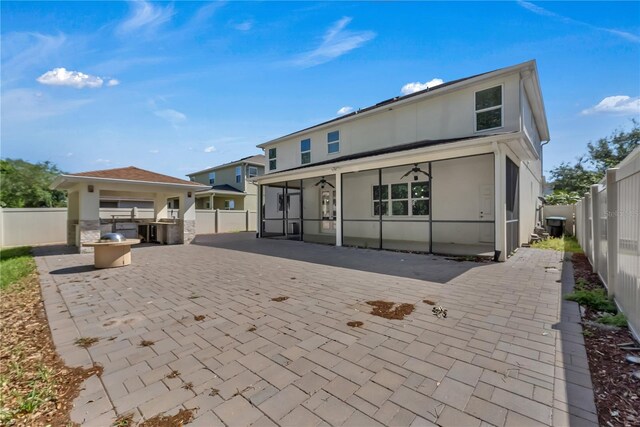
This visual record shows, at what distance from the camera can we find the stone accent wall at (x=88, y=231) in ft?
33.5

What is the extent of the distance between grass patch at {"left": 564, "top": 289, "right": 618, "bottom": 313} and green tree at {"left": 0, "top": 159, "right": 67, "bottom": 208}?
3489 centimetres

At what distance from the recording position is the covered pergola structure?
10320 millimetres

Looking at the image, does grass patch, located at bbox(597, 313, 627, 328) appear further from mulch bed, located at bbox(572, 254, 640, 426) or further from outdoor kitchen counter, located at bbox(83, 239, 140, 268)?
outdoor kitchen counter, located at bbox(83, 239, 140, 268)

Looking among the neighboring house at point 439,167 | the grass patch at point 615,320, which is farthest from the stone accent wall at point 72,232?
the grass patch at point 615,320

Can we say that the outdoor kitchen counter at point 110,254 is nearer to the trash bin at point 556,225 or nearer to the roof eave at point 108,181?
the roof eave at point 108,181

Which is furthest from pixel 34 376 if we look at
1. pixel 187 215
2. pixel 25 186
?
pixel 25 186

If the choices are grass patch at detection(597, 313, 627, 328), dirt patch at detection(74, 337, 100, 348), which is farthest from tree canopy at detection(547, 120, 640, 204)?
dirt patch at detection(74, 337, 100, 348)

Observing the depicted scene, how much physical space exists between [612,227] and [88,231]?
47.6ft

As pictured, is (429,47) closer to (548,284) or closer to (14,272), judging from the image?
(548,284)

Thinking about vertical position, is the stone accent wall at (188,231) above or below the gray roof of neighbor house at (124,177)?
below

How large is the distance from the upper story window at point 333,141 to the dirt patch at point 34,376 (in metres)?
12.5

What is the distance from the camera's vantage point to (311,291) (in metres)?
5.01

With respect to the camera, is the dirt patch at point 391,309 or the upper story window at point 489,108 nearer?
the dirt patch at point 391,309

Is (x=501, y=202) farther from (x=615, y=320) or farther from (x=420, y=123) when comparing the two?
(x=420, y=123)
